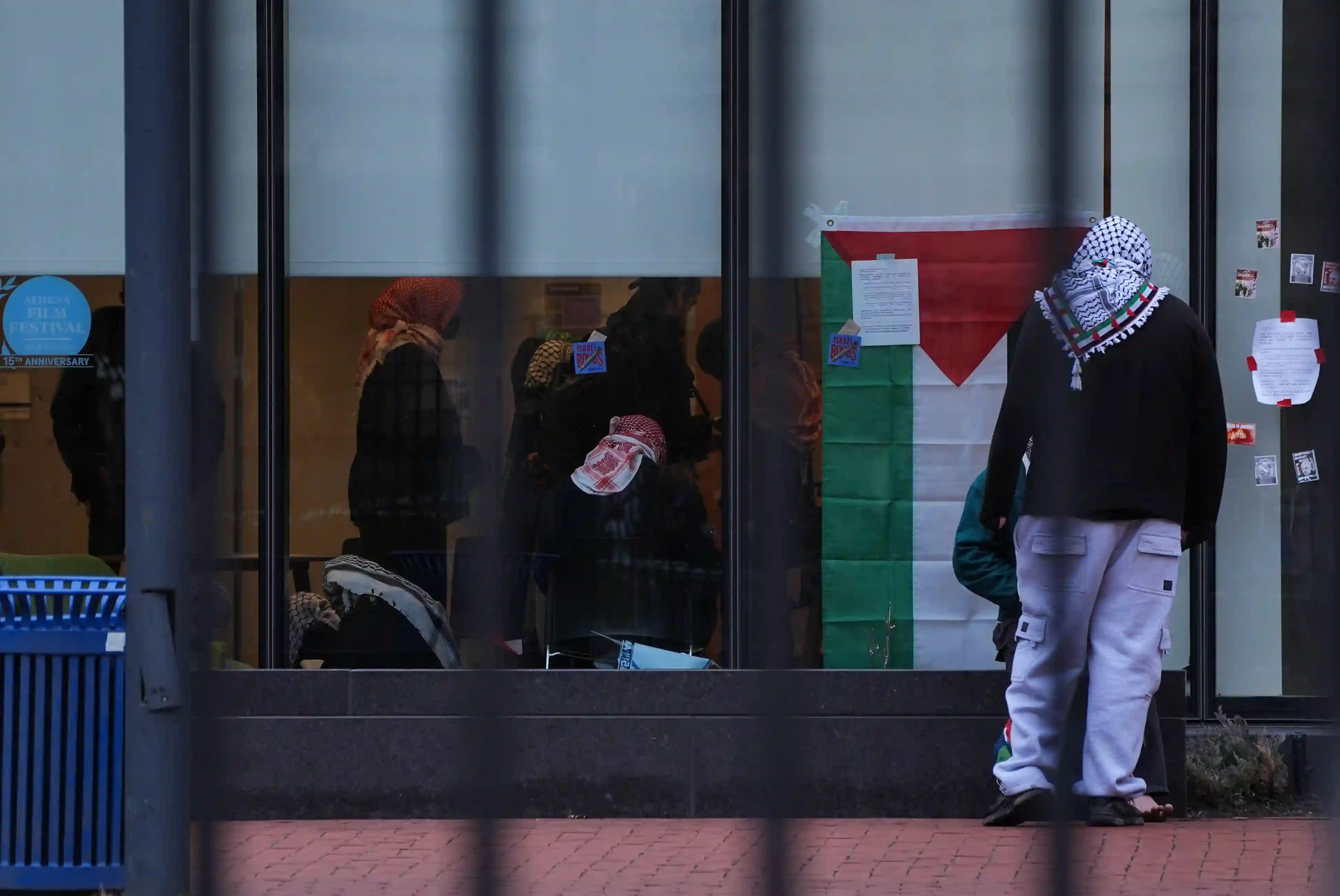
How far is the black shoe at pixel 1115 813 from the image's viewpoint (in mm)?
3785

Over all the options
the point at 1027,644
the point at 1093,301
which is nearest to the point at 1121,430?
the point at 1093,301

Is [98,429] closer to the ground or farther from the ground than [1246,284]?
closer to the ground

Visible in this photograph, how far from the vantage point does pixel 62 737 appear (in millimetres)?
4426

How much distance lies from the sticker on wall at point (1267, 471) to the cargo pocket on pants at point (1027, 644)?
1.51 meters

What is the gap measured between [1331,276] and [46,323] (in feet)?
17.2

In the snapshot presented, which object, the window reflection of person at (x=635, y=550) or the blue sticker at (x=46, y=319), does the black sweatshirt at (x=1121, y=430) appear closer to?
the window reflection of person at (x=635, y=550)

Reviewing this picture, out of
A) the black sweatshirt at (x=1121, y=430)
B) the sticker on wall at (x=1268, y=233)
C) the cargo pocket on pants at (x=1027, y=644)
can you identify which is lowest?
the cargo pocket on pants at (x=1027, y=644)

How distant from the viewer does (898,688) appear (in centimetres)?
582

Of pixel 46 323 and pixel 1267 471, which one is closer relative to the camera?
pixel 46 323

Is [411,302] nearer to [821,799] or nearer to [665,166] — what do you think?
[665,166]

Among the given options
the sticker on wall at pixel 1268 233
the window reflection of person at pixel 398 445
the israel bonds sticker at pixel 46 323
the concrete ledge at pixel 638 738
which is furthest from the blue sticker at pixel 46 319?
the sticker on wall at pixel 1268 233

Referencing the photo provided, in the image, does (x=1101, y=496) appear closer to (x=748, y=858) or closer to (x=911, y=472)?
(x=748, y=858)

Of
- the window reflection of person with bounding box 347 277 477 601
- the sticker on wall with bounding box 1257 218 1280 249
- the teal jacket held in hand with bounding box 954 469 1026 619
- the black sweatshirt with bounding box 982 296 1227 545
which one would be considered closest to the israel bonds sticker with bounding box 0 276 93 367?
the window reflection of person with bounding box 347 277 477 601

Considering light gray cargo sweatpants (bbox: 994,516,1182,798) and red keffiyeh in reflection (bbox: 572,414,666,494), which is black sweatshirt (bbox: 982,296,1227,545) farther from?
red keffiyeh in reflection (bbox: 572,414,666,494)
